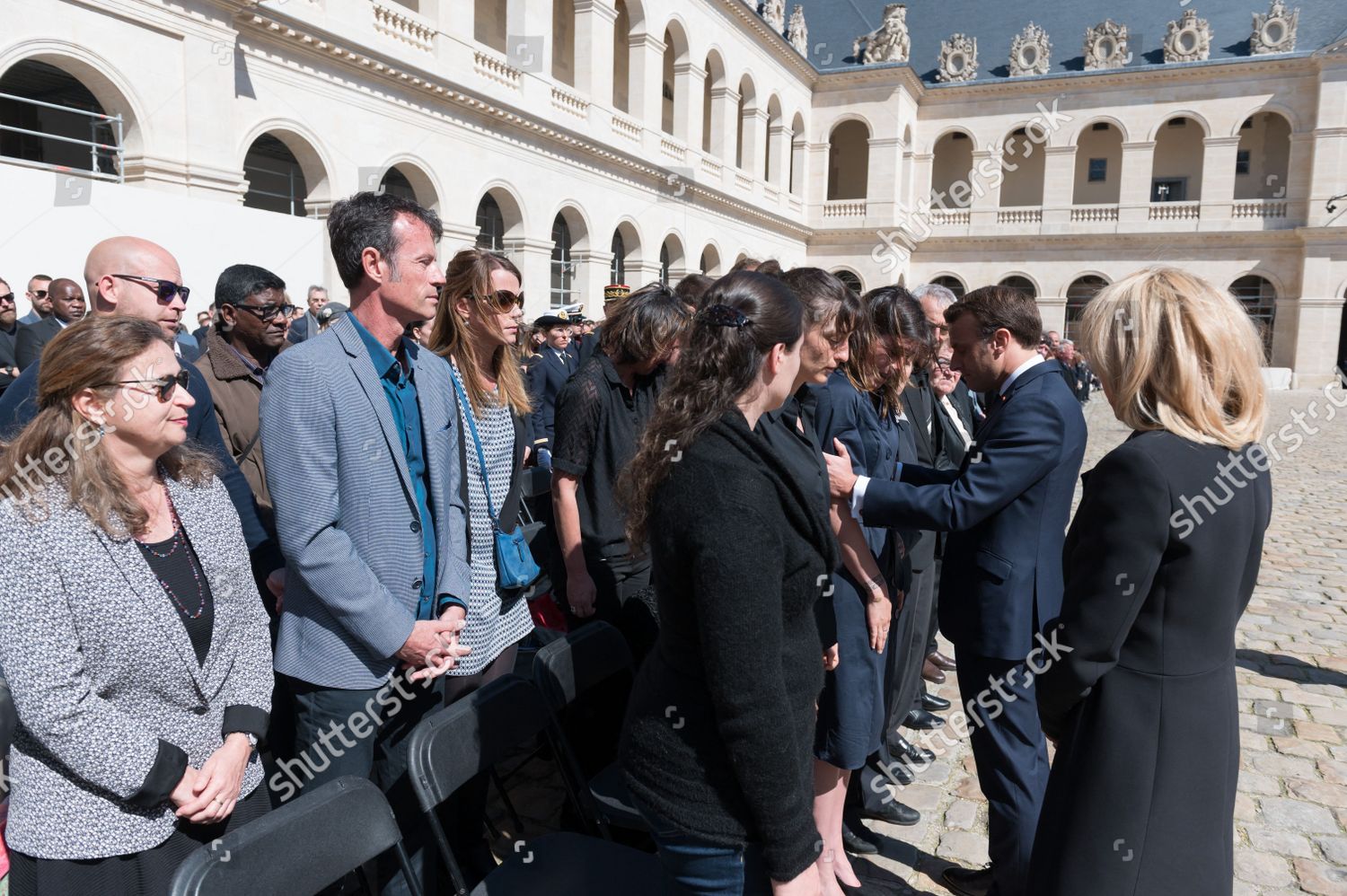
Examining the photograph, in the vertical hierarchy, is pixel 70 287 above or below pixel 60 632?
above

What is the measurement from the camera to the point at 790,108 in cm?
3156

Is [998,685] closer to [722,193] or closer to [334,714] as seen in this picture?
[334,714]

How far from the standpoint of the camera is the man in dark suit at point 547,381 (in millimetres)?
7719

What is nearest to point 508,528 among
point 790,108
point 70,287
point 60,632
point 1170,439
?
point 60,632

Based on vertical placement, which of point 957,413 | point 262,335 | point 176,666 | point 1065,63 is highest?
point 1065,63

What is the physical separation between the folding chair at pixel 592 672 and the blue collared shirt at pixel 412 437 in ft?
1.36

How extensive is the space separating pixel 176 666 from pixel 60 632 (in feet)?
0.95

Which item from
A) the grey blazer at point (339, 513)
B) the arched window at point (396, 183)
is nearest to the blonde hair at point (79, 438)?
the grey blazer at point (339, 513)

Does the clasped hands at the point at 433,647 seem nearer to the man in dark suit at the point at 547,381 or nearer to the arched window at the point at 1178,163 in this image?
the man in dark suit at the point at 547,381

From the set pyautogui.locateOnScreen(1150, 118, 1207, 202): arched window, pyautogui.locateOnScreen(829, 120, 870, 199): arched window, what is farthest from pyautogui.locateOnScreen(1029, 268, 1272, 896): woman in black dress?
pyautogui.locateOnScreen(1150, 118, 1207, 202): arched window

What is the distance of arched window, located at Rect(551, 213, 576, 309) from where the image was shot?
20.6m

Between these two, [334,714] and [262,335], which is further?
[262,335]

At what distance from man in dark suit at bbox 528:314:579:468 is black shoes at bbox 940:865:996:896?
4337 mm

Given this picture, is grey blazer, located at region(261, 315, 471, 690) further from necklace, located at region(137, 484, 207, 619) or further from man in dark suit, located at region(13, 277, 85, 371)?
man in dark suit, located at region(13, 277, 85, 371)
